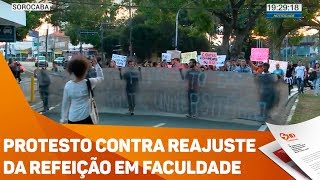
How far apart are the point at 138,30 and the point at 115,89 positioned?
155 feet

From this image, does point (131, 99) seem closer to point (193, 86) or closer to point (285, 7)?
point (193, 86)

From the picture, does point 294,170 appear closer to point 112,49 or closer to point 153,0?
point 153,0

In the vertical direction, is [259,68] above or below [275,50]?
below

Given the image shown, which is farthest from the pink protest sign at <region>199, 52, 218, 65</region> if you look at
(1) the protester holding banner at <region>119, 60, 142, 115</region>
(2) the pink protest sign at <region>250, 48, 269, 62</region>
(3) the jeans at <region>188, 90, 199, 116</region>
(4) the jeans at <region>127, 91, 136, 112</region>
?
(3) the jeans at <region>188, 90, 199, 116</region>

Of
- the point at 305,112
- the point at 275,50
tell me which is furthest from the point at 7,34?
the point at 275,50

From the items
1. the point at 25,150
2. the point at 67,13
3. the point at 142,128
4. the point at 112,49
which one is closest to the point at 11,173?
the point at 25,150

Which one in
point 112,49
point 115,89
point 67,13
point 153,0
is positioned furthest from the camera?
point 112,49

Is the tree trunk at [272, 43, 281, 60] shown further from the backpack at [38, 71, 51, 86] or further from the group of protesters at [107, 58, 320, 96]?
the backpack at [38, 71, 51, 86]

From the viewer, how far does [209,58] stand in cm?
2317

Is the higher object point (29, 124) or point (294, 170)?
point (29, 124)

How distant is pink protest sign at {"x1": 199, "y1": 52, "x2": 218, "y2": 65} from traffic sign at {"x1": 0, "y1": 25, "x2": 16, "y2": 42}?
7463mm

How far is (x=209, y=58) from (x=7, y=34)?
800cm

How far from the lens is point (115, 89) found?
57.5ft

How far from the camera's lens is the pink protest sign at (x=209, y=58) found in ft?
75.6
